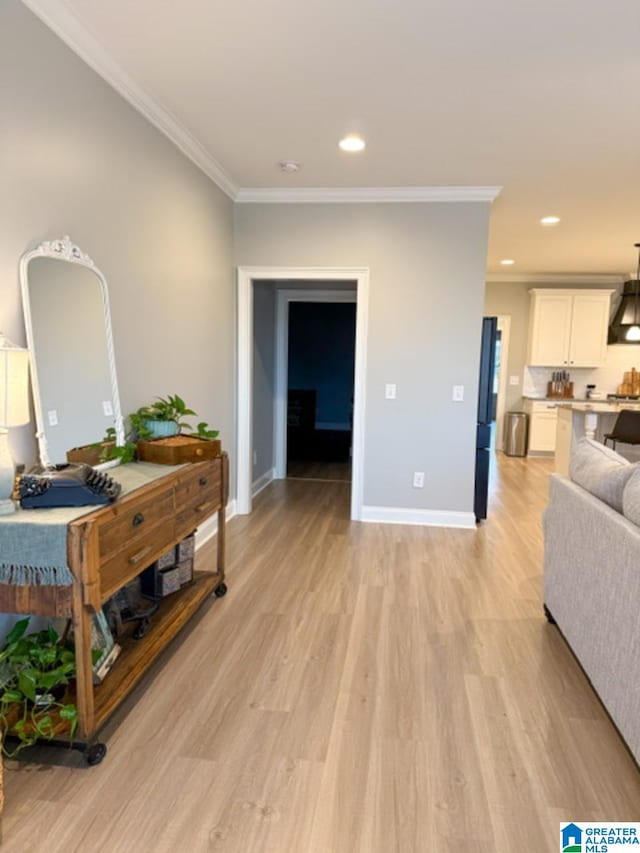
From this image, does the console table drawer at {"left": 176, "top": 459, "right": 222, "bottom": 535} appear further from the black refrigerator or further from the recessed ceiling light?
the black refrigerator

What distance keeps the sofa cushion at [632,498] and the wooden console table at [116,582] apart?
179cm

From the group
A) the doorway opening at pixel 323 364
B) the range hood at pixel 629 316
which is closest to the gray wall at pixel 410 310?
the range hood at pixel 629 316

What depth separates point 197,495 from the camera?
2.61 m

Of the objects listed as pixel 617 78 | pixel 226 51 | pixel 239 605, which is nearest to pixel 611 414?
pixel 617 78

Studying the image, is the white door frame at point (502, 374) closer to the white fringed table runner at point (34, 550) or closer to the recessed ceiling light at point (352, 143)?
the recessed ceiling light at point (352, 143)

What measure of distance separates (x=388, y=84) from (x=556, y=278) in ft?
20.1

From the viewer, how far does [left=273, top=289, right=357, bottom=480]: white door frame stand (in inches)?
224

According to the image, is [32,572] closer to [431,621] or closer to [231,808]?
[231,808]

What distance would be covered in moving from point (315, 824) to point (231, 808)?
0.25 m

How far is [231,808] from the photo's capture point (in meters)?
1.56

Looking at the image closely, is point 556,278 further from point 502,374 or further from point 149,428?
point 149,428

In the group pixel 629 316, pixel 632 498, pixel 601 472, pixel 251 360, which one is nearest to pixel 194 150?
pixel 251 360

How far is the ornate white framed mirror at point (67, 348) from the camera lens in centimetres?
200

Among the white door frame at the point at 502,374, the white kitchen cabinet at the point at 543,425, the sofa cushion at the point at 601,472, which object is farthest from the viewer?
the white door frame at the point at 502,374
